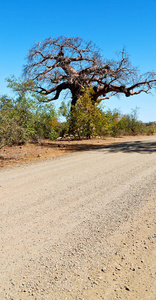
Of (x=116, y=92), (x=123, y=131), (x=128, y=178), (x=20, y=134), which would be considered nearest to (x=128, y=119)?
(x=123, y=131)

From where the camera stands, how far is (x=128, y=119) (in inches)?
1017

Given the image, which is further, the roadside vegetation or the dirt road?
the roadside vegetation

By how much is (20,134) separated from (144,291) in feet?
37.9

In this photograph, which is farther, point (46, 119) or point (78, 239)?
point (46, 119)

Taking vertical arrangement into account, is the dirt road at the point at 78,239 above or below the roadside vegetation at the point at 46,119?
below

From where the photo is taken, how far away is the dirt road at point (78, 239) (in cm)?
230

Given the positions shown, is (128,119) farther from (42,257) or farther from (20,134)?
(42,257)

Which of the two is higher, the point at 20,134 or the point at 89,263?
the point at 20,134

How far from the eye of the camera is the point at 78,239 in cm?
307

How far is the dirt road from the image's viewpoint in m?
2.30

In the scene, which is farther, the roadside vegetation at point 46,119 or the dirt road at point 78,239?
the roadside vegetation at point 46,119

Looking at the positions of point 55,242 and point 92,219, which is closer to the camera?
point 55,242

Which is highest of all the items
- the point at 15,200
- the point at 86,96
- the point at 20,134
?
the point at 86,96

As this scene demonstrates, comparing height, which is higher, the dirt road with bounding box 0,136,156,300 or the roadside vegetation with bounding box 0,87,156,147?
the roadside vegetation with bounding box 0,87,156,147
